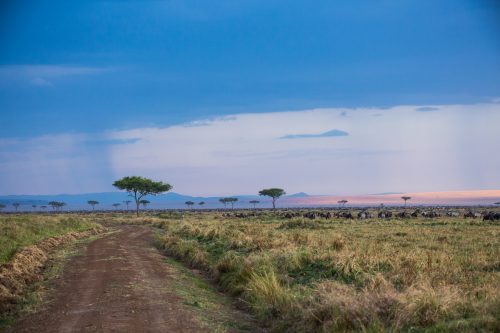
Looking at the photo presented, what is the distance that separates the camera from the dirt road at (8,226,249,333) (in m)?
10.4

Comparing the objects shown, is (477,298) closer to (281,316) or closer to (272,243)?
(281,316)

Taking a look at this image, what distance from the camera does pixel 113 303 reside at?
12547mm

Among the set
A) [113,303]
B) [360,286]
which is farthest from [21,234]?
[360,286]

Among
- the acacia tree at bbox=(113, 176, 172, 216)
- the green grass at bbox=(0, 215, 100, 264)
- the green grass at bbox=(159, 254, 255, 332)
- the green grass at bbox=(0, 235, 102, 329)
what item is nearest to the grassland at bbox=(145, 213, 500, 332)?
the green grass at bbox=(159, 254, 255, 332)

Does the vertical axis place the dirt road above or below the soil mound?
below

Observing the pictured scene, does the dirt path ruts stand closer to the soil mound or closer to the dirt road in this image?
the dirt road

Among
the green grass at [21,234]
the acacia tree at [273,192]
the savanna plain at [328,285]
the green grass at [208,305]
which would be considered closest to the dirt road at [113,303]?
the green grass at [208,305]

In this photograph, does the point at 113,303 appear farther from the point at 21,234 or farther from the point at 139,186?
the point at 139,186

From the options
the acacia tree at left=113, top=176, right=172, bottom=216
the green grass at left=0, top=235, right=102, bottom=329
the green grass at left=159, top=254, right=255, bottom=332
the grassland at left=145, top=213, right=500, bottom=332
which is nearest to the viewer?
the grassland at left=145, top=213, right=500, bottom=332

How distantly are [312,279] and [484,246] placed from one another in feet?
45.0

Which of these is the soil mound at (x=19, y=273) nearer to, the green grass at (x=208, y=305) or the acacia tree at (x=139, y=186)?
the green grass at (x=208, y=305)

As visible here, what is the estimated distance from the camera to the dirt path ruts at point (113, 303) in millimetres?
10391

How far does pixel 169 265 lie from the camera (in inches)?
829

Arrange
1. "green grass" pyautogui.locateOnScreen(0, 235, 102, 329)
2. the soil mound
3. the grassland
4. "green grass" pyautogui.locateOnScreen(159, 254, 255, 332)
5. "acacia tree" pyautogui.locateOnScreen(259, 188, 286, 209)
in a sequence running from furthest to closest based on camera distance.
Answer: "acacia tree" pyautogui.locateOnScreen(259, 188, 286, 209) → the soil mound → "green grass" pyautogui.locateOnScreen(0, 235, 102, 329) → "green grass" pyautogui.locateOnScreen(159, 254, 255, 332) → the grassland
